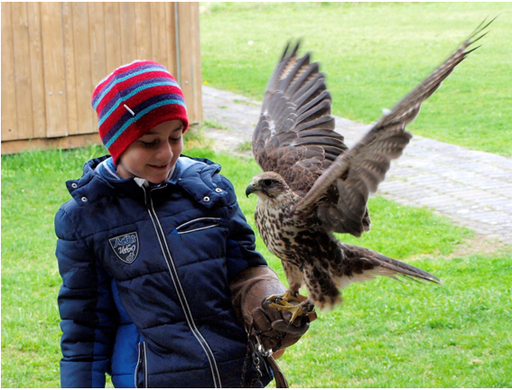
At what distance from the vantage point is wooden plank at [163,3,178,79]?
762 centimetres

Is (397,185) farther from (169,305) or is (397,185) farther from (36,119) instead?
(169,305)

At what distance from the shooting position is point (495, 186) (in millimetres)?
6422

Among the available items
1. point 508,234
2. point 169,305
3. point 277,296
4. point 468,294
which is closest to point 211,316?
point 169,305

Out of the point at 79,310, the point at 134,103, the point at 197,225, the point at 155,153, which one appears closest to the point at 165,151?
the point at 155,153

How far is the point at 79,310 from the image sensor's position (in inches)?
82.4

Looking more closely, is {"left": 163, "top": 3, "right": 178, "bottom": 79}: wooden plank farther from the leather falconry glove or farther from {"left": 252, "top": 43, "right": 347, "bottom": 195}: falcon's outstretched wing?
the leather falconry glove

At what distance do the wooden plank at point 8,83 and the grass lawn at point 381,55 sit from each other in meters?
4.40

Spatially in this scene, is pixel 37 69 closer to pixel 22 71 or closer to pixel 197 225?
pixel 22 71

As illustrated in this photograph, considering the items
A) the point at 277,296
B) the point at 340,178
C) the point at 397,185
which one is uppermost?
the point at 340,178

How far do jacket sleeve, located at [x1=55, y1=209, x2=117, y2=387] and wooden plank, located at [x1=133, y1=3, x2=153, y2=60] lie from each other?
5817 mm

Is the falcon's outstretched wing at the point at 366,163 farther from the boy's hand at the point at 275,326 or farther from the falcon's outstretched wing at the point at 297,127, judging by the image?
the boy's hand at the point at 275,326

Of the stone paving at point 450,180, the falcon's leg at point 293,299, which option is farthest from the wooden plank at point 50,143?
A: the falcon's leg at point 293,299

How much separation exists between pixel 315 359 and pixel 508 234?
2396mm

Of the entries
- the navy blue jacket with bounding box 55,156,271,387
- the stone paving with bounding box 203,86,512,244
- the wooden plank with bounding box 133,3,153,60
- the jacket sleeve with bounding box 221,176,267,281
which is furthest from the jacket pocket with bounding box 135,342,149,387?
the wooden plank with bounding box 133,3,153,60
